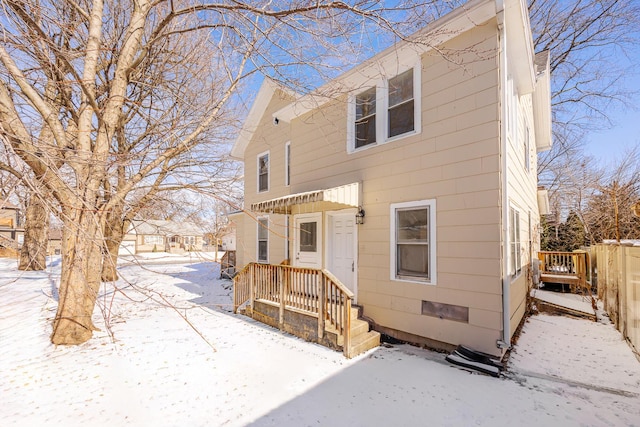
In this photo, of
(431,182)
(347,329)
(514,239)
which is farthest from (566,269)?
(347,329)

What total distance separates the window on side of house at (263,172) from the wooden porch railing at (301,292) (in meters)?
4.07

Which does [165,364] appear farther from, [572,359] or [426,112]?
[572,359]

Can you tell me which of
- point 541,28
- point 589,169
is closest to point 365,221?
point 541,28

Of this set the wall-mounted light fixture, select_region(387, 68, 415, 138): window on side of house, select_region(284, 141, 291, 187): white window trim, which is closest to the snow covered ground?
the wall-mounted light fixture

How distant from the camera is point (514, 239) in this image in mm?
5516

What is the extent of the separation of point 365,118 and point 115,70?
190 inches

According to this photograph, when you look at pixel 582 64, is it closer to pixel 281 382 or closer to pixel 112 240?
pixel 281 382

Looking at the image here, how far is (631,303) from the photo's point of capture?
4.89m

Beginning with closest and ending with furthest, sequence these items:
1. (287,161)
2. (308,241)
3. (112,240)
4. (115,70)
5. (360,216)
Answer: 1. (112,240)
2. (115,70)
3. (360,216)
4. (308,241)
5. (287,161)

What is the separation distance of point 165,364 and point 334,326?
261 cm

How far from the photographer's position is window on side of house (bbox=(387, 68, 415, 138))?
5.55m

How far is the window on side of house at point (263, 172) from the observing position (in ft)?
33.2

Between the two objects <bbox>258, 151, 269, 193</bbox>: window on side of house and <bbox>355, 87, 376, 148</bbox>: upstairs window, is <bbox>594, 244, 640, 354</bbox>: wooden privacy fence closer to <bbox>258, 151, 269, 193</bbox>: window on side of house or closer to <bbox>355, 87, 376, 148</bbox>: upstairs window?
<bbox>355, 87, 376, 148</bbox>: upstairs window

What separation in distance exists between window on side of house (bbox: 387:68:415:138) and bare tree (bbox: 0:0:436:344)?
170cm
